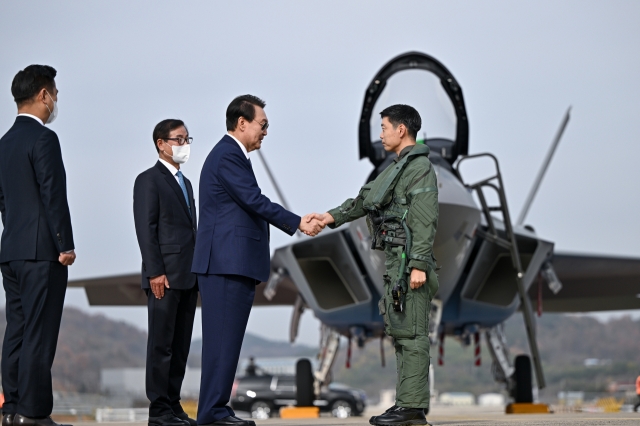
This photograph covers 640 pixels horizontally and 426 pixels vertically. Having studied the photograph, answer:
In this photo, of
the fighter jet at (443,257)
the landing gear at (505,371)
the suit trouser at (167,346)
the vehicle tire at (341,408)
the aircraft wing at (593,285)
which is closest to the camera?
the suit trouser at (167,346)

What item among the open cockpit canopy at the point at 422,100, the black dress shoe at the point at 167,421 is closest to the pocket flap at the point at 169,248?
the black dress shoe at the point at 167,421

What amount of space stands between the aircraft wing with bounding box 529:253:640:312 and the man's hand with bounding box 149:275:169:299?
389 inches

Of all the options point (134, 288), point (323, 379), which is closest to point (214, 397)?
point (323, 379)

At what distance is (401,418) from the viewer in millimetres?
4324

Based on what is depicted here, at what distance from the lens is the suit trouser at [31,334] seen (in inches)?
161

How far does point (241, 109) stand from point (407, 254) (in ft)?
3.97

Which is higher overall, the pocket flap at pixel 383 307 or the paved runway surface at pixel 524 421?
the pocket flap at pixel 383 307

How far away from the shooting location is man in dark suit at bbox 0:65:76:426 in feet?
13.5

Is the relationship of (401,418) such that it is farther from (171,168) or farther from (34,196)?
(34,196)

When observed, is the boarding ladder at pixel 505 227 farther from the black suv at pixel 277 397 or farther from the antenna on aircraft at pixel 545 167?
the black suv at pixel 277 397

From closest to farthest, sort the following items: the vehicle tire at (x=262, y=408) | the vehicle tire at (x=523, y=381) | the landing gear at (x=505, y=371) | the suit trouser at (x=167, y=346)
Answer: the suit trouser at (x=167, y=346)
the landing gear at (x=505, y=371)
the vehicle tire at (x=523, y=381)
the vehicle tire at (x=262, y=408)

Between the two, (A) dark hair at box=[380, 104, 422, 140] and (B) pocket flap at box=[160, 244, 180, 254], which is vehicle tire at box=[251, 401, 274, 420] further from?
(A) dark hair at box=[380, 104, 422, 140]

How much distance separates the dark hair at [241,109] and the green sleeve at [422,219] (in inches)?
38.0

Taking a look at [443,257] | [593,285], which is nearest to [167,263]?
[443,257]
